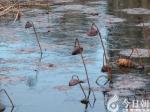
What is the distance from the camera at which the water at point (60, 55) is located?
789 centimetres

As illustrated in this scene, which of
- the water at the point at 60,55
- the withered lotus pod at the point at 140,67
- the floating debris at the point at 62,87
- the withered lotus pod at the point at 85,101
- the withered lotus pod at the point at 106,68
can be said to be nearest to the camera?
the withered lotus pod at the point at 85,101

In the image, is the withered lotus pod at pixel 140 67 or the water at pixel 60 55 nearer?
the water at pixel 60 55

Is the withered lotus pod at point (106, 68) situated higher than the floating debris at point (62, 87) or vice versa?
the withered lotus pod at point (106, 68)

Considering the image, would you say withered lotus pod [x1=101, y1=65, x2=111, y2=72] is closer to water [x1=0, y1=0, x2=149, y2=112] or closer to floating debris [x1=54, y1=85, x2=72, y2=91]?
water [x1=0, y1=0, x2=149, y2=112]

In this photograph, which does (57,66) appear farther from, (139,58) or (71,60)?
(139,58)

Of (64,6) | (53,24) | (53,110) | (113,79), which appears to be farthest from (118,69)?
(64,6)

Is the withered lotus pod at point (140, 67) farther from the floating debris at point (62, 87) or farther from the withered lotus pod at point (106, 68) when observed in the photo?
the floating debris at point (62, 87)

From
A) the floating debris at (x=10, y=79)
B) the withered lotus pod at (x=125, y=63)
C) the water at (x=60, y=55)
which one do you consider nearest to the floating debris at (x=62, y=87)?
the water at (x=60, y=55)

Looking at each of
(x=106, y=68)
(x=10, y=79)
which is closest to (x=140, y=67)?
(x=106, y=68)

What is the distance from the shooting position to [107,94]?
26.1 feet

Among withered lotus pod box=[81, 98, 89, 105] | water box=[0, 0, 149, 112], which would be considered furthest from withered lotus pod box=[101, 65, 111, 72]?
withered lotus pod box=[81, 98, 89, 105]

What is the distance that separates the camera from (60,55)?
10570mm

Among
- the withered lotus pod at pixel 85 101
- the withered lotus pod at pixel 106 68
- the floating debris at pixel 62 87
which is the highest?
the withered lotus pod at pixel 106 68

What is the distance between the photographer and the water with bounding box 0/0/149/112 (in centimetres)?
789
